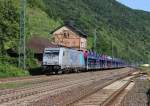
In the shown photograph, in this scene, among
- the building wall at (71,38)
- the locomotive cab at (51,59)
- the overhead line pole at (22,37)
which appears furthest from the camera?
the building wall at (71,38)

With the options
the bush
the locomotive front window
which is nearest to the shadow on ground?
the locomotive front window

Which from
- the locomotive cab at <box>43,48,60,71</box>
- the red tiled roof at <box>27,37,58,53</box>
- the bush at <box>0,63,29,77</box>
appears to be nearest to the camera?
the bush at <box>0,63,29,77</box>

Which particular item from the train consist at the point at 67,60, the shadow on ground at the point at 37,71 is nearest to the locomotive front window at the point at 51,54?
the train consist at the point at 67,60

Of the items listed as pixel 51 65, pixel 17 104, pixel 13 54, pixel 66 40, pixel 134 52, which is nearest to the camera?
pixel 17 104

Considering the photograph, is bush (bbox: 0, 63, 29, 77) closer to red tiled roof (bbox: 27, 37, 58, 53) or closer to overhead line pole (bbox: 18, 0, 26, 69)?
overhead line pole (bbox: 18, 0, 26, 69)

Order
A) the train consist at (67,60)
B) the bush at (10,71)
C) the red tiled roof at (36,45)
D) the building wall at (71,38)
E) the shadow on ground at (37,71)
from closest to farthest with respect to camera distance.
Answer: the bush at (10,71) < the train consist at (67,60) < the shadow on ground at (37,71) < the red tiled roof at (36,45) < the building wall at (71,38)

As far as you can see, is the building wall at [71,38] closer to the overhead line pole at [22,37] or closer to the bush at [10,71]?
the overhead line pole at [22,37]

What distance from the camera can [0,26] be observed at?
71188 millimetres

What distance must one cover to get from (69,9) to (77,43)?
1952 inches

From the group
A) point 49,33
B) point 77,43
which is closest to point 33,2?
point 49,33

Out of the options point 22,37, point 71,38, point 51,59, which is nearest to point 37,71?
point 22,37

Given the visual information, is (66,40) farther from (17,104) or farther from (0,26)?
(17,104)

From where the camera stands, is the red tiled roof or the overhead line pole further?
the red tiled roof

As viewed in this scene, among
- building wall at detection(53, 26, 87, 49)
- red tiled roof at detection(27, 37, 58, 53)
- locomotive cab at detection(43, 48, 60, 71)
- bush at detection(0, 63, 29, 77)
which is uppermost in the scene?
building wall at detection(53, 26, 87, 49)
